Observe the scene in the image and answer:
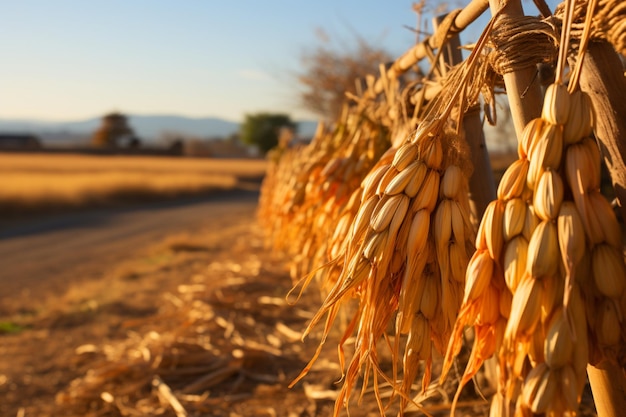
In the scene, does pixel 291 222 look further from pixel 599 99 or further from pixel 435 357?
pixel 599 99

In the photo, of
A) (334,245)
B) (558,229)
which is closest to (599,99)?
(558,229)

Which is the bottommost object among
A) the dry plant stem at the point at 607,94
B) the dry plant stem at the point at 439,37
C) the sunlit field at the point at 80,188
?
the sunlit field at the point at 80,188

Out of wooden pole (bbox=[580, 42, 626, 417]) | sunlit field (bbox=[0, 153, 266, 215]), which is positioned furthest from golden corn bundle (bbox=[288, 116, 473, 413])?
sunlit field (bbox=[0, 153, 266, 215])

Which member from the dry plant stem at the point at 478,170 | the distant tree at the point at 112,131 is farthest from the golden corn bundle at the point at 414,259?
the distant tree at the point at 112,131

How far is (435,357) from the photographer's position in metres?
2.22

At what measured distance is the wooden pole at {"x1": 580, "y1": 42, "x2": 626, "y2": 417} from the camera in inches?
44.7

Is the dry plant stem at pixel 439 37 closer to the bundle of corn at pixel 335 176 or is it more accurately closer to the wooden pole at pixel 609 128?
the bundle of corn at pixel 335 176

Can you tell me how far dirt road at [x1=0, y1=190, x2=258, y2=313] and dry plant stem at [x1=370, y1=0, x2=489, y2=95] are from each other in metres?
5.17

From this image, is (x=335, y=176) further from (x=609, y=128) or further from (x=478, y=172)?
(x=609, y=128)

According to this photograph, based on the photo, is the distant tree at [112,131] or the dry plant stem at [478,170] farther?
the distant tree at [112,131]

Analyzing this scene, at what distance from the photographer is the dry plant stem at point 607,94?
3.78 ft

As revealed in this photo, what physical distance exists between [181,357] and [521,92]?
2424mm

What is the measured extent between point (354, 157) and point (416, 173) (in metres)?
1.22

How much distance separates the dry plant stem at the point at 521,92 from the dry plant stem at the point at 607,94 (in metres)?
0.09
